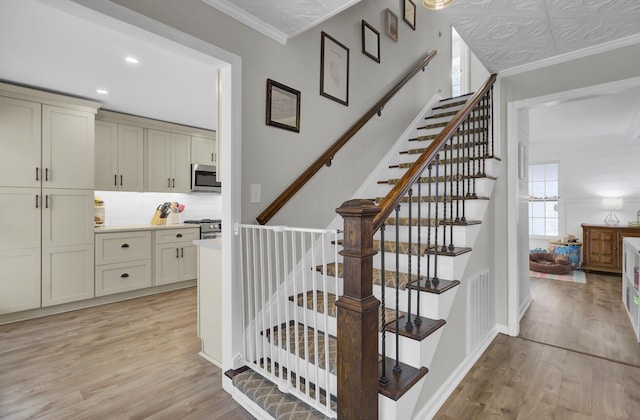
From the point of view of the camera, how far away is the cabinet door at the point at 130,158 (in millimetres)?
4152

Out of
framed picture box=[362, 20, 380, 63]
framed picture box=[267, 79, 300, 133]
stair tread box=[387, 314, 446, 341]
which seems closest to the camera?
stair tread box=[387, 314, 446, 341]

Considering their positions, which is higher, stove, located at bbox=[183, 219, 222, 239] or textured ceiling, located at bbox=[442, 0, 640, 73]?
textured ceiling, located at bbox=[442, 0, 640, 73]

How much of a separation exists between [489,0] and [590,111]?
363 centimetres

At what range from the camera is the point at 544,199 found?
6.34 m

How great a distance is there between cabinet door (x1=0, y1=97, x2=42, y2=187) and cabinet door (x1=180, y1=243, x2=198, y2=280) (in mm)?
1836

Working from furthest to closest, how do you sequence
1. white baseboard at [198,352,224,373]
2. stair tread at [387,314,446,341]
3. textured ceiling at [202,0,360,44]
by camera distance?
white baseboard at [198,352,224,373] < textured ceiling at [202,0,360,44] < stair tread at [387,314,446,341]

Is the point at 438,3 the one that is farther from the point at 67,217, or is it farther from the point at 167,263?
the point at 167,263

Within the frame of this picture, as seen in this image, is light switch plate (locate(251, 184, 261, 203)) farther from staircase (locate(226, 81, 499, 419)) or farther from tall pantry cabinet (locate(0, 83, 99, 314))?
tall pantry cabinet (locate(0, 83, 99, 314))

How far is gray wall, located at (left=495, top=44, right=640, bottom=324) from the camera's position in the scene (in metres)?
2.38

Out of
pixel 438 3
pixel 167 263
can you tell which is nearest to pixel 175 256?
pixel 167 263

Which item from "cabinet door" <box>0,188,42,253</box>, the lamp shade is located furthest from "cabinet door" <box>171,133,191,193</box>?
the lamp shade

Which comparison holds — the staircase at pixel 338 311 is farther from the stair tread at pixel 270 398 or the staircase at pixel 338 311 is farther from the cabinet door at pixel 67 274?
the cabinet door at pixel 67 274

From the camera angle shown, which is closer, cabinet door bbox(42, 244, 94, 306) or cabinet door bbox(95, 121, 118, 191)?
cabinet door bbox(42, 244, 94, 306)

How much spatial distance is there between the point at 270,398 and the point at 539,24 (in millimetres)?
2985
